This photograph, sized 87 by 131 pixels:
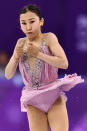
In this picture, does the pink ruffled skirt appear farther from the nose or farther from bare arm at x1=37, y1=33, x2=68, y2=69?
the nose

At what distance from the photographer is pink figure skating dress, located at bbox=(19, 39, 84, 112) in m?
1.50

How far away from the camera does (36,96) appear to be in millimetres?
1504

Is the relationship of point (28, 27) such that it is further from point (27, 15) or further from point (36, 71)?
point (36, 71)

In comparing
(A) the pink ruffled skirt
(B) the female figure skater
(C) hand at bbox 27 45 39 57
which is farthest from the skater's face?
(A) the pink ruffled skirt

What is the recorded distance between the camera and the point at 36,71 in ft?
5.01

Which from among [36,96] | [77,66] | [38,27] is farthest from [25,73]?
[77,66]

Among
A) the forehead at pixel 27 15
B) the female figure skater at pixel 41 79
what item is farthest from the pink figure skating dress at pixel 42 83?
the forehead at pixel 27 15

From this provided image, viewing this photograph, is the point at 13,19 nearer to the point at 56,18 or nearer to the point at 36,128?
the point at 56,18

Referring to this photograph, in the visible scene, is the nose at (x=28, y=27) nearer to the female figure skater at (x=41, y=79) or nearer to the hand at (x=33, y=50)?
the female figure skater at (x=41, y=79)

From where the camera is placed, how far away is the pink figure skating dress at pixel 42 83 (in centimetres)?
150

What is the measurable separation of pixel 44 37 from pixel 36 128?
471mm

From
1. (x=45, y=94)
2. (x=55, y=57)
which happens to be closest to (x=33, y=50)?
(x=55, y=57)

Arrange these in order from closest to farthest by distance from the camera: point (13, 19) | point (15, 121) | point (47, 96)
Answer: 1. point (47, 96)
2. point (15, 121)
3. point (13, 19)

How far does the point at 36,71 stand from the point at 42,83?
0.07m
